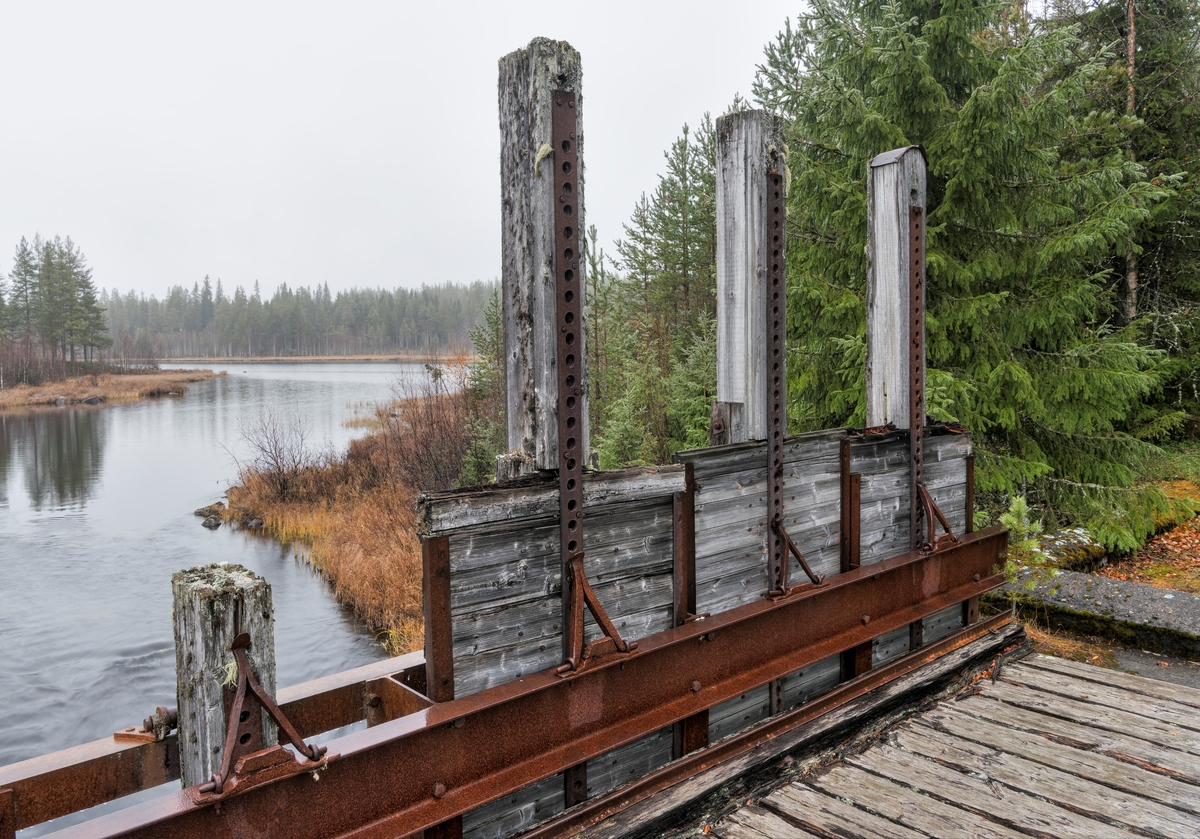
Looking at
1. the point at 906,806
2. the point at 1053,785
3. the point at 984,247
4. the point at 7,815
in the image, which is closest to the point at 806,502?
the point at 906,806

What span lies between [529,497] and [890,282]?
8.87ft

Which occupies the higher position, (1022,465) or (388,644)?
(1022,465)

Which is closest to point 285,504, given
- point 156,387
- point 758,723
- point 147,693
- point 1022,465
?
point 147,693

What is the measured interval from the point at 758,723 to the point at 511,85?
273 centimetres

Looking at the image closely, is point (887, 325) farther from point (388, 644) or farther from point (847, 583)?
point (388, 644)

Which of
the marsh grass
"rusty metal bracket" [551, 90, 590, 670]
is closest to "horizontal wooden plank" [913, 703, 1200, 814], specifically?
"rusty metal bracket" [551, 90, 590, 670]

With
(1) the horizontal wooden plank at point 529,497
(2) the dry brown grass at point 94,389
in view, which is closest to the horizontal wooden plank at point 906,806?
(1) the horizontal wooden plank at point 529,497

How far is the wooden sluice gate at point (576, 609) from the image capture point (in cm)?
226

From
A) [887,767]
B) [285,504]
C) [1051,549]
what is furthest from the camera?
[285,504]

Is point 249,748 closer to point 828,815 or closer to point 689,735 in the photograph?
point 689,735

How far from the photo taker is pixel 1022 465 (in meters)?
7.51

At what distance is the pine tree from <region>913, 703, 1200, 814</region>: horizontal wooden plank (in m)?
3.70

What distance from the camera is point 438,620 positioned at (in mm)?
2418

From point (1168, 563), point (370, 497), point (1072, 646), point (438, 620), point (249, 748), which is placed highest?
point (438, 620)
